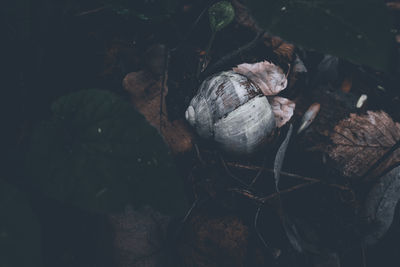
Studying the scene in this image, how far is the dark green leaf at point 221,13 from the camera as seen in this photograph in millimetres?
1097

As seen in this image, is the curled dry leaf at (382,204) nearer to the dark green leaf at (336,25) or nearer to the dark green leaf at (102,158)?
the dark green leaf at (336,25)

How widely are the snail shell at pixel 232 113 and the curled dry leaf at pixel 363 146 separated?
295 mm

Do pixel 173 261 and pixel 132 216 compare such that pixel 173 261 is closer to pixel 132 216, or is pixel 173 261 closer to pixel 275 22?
pixel 132 216

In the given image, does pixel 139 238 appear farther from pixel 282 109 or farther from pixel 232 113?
pixel 282 109

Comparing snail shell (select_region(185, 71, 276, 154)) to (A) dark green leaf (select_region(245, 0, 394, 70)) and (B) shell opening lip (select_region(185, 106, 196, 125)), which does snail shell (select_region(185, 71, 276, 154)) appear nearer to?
(B) shell opening lip (select_region(185, 106, 196, 125))

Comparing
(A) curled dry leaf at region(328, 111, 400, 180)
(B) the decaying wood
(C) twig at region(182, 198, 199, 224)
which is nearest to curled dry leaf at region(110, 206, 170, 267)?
(C) twig at region(182, 198, 199, 224)

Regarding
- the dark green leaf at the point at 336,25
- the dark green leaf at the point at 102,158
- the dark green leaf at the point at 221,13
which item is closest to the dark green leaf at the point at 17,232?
the dark green leaf at the point at 102,158

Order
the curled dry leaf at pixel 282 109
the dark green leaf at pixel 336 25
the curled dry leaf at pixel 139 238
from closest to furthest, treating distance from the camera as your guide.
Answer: the dark green leaf at pixel 336 25, the curled dry leaf at pixel 139 238, the curled dry leaf at pixel 282 109

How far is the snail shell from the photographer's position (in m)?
1.15

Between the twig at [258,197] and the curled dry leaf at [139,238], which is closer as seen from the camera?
the curled dry leaf at [139,238]

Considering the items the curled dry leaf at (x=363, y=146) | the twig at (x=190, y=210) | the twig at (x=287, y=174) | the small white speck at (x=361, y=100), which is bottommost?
the twig at (x=190, y=210)

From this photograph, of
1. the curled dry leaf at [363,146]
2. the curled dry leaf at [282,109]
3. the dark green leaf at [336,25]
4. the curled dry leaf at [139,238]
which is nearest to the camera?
the dark green leaf at [336,25]

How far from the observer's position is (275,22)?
0.70m

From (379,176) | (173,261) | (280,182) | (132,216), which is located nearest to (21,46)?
(132,216)
